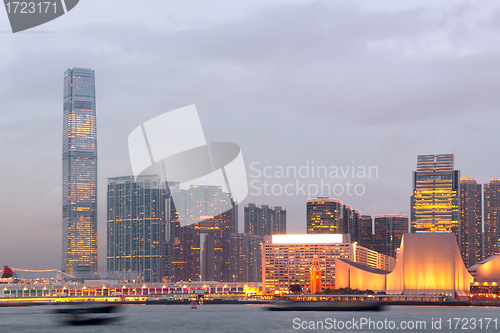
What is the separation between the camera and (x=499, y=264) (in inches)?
7426

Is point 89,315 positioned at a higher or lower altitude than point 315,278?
higher

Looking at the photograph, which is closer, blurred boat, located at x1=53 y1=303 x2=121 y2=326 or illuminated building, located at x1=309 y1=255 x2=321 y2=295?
blurred boat, located at x1=53 y1=303 x2=121 y2=326

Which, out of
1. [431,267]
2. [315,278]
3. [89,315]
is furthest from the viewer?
[315,278]

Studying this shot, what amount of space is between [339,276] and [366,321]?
10025 cm

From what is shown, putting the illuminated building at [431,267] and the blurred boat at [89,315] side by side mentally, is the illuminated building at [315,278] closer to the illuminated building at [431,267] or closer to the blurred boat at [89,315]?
the illuminated building at [431,267]

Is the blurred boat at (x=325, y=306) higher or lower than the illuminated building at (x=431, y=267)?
lower

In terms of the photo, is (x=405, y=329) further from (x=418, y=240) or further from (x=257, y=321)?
(x=418, y=240)

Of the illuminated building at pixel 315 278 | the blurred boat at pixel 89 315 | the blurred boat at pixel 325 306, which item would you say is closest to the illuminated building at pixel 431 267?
the illuminated building at pixel 315 278

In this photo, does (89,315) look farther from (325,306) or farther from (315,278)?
(315,278)

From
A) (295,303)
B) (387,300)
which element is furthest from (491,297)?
(295,303)

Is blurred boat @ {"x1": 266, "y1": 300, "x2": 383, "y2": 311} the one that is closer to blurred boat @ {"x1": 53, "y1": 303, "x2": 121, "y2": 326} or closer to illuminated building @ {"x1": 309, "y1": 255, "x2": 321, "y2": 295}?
blurred boat @ {"x1": 53, "y1": 303, "x2": 121, "y2": 326}

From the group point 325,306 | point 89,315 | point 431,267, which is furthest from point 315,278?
point 89,315

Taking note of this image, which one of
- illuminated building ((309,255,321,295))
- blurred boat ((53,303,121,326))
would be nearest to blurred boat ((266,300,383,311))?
blurred boat ((53,303,121,326))

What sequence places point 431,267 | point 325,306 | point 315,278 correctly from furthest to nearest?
point 315,278
point 431,267
point 325,306
